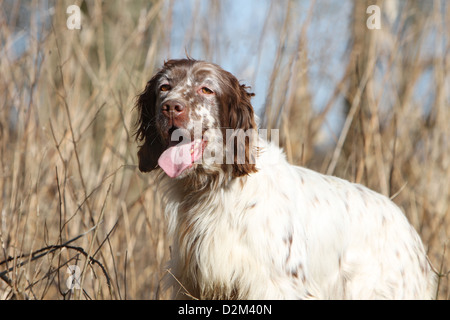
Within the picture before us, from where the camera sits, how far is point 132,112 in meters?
4.21

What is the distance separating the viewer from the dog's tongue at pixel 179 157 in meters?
2.60

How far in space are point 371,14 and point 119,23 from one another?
1.95 meters

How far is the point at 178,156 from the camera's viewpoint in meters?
2.61

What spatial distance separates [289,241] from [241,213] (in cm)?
27

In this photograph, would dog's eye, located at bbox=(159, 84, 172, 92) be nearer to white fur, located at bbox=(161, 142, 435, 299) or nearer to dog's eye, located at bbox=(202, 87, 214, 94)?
dog's eye, located at bbox=(202, 87, 214, 94)

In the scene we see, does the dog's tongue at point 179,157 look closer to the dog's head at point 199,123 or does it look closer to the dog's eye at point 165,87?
the dog's head at point 199,123

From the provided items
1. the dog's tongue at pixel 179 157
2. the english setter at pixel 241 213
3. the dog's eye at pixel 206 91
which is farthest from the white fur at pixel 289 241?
the dog's eye at pixel 206 91

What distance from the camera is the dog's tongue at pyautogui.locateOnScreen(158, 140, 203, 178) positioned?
260 centimetres

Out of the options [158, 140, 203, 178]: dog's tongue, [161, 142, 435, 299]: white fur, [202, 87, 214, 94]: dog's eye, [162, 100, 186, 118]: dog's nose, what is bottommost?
[161, 142, 435, 299]: white fur

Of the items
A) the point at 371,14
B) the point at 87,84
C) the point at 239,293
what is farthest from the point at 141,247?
the point at 371,14

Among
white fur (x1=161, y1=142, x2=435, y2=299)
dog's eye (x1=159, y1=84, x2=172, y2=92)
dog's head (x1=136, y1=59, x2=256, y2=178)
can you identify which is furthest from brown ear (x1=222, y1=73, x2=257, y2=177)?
dog's eye (x1=159, y1=84, x2=172, y2=92)

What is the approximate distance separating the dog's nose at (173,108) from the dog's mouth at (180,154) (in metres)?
0.10

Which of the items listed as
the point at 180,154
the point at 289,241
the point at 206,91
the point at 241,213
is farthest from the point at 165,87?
the point at 289,241
